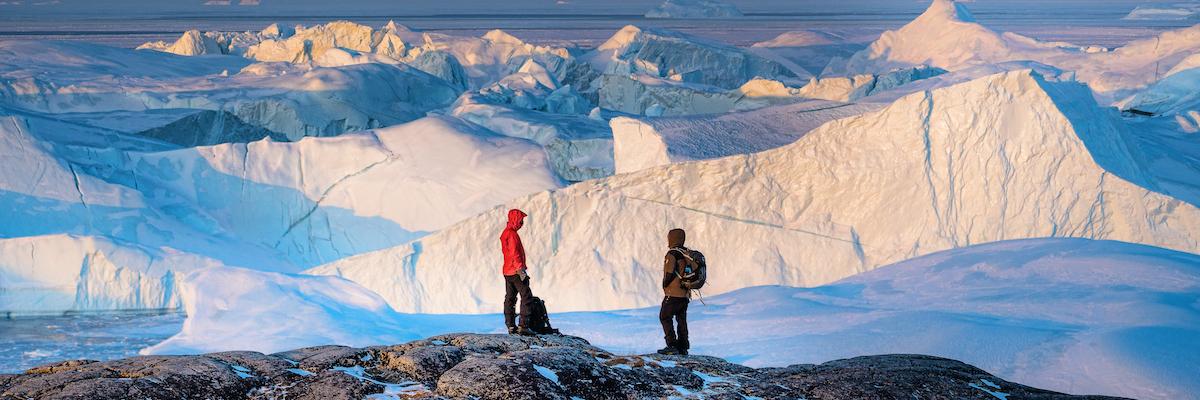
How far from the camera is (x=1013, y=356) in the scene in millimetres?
7219

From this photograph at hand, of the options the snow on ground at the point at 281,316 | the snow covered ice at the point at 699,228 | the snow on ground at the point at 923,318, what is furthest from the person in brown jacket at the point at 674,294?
the snow on ground at the point at 281,316

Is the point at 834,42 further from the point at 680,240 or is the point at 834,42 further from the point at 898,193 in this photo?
the point at 680,240

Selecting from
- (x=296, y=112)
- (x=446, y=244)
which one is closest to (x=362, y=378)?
(x=446, y=244)

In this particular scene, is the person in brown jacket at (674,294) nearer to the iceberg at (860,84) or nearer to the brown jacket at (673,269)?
the brown jacket at (673,269)

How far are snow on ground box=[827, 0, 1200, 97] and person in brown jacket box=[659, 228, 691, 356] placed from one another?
76.3ft

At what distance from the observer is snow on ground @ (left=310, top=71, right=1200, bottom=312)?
448 inches

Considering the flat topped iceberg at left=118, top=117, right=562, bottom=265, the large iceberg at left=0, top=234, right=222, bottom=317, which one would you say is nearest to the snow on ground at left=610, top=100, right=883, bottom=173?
the flat topped iceberg at left=118, top=117, right=562, bottom=265

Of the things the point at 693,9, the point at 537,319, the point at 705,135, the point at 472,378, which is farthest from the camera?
the point at 693,9

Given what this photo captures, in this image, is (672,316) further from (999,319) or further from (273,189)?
(273,189)

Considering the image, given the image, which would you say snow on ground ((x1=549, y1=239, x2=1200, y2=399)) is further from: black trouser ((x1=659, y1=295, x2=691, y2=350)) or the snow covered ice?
black trouser ((x1=659, y1=295, x2=691, y2=350))

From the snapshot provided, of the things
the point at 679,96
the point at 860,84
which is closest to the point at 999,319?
the point at 860,84

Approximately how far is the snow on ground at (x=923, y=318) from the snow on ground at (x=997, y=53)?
1902 cm

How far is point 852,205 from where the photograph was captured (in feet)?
39.3

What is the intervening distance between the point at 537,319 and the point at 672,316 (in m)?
0.76
